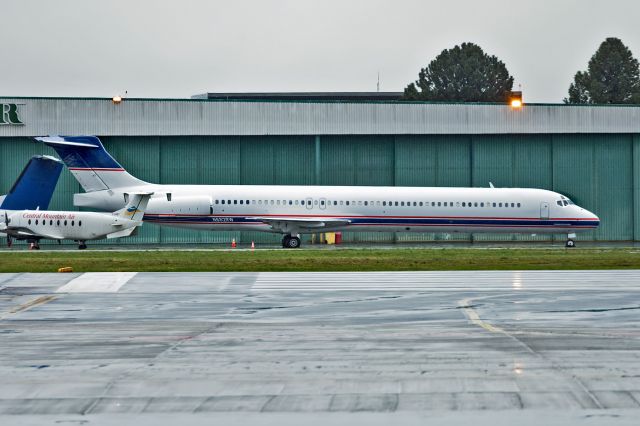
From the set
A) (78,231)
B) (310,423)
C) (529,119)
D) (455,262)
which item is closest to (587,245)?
(529,119)

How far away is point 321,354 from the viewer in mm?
14766

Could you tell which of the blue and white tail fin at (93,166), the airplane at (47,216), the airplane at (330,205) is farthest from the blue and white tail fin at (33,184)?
the blue and white tail fin at (93,166)

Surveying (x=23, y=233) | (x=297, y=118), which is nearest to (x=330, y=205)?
(x=297, y=118)

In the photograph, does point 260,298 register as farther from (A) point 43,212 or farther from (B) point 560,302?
(A) point 43,212

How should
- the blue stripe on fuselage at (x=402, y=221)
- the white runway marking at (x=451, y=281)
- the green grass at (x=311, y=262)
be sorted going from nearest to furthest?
1. the white runway marking at (x=451, y=281)
2. the green grass at (x=311, y=262)
3. the blue stripe on fuselage at (x=402, y=221)

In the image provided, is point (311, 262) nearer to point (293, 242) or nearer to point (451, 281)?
point (451, 281)

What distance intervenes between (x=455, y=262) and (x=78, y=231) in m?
23.9

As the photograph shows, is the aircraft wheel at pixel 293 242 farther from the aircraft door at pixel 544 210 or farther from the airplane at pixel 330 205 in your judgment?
the aircraft door at pixel 544 210

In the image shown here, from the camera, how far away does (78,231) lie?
52.1 meters

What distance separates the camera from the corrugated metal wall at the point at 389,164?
5997 cm

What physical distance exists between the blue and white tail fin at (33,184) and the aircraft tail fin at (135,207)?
5.75 m

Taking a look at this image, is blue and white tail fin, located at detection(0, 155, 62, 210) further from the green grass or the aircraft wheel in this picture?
the aircraft wheel

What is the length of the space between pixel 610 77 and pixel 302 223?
109 meters

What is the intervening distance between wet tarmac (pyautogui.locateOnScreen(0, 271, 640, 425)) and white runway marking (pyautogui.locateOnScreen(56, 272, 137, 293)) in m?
0.22
